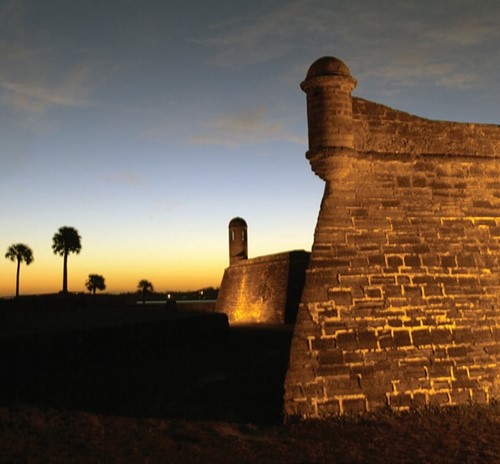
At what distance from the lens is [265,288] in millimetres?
22547

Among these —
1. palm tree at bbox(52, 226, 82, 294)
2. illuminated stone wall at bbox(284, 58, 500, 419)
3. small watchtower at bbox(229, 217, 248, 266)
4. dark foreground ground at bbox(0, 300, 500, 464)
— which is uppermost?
palm tree at bbox(52, 226, 82, 294)

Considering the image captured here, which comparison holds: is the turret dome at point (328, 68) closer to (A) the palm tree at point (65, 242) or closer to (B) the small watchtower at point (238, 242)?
(B) the small watchtower at point (238, 242)

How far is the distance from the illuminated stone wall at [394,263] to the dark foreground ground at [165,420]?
0.50 metres

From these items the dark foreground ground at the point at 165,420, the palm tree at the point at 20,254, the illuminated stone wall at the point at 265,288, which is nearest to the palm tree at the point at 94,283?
the palm tree at the point at 20,254

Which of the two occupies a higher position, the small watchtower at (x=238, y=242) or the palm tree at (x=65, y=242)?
the palm tree at (x=65, y=242)

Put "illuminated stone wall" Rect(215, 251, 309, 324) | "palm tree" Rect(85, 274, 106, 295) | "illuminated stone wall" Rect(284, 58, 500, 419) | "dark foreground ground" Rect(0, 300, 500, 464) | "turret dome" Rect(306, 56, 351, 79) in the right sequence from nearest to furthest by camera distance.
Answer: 1. "dark foreground ground" Rect(0, 300, 500, 464)
2. "illuminated stone wall" Rect(284, 58, 500, 419)
3. "turret dome" Rect(306, 56, 351, 79)
4. "illuminated stone wall" Rect(215, 251, 309, 324)
5. "palm tree" Rect(85, 274, 106, 295)

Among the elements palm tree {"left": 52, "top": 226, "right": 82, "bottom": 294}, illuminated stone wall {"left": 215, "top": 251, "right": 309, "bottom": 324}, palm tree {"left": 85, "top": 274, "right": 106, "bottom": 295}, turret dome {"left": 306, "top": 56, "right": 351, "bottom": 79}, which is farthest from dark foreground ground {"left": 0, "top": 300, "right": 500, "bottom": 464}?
palm tree {"left": 85, "top": 274, "right": 106, "bottom": 295}

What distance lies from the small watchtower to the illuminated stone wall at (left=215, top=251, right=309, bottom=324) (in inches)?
29.4

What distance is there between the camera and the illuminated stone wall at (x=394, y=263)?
7055mm

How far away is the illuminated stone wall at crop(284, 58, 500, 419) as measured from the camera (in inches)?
278

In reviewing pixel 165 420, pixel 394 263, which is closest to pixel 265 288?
pixel 394 263

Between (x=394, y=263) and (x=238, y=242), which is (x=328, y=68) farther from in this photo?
(x=238, y=242)

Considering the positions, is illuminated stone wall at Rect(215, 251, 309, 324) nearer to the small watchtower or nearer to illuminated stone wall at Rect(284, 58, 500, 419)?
the small watchtower

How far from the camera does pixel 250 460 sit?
17.7 feet
